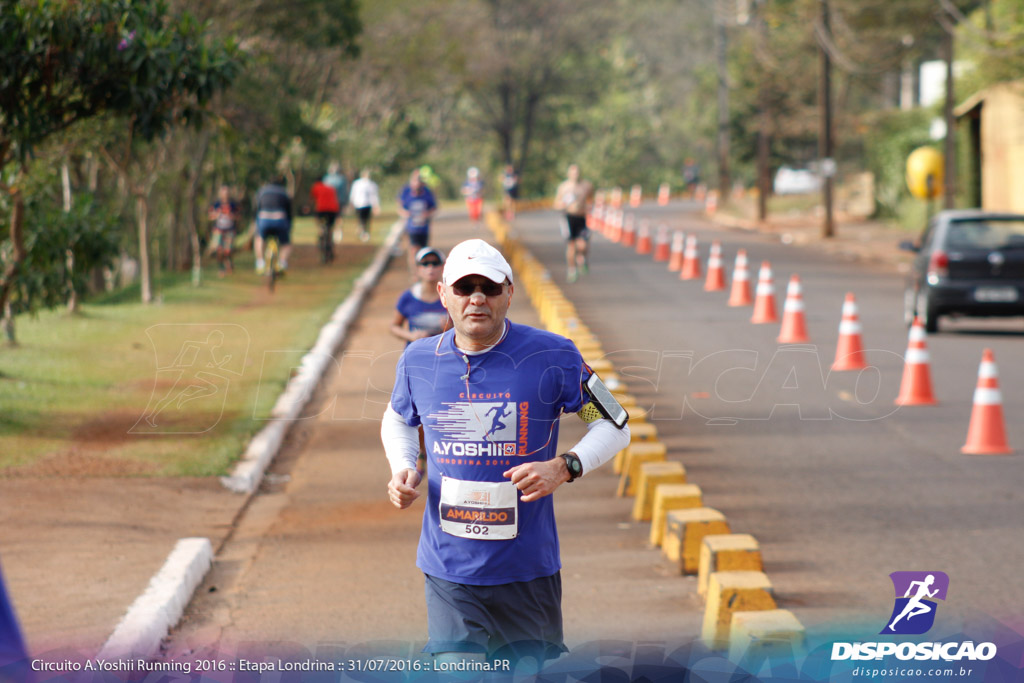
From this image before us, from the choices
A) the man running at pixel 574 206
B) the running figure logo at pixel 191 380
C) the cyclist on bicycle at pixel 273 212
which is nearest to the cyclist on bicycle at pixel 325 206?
the cyclist on bicycle at pixel 273 212

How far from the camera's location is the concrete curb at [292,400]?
916 cm

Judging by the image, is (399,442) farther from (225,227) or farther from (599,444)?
(225,227)

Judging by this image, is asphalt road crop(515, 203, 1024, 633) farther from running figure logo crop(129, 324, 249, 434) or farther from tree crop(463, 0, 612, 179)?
tree crop(463, 0, 612, 179)

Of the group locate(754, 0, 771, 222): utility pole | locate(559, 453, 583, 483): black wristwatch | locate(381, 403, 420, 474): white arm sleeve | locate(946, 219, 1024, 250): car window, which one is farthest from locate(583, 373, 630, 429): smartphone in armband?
locate(754, 0, 771, 222): utility pole

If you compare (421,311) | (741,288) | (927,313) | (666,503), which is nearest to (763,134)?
(741,288)

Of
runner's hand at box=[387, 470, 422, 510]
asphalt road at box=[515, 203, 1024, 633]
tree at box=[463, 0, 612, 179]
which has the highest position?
tree at box=[463, 0, 612, 179]

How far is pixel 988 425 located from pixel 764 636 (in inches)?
202

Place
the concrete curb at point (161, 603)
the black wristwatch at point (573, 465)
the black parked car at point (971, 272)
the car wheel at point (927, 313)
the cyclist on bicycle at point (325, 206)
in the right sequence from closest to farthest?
the black wristwatch at point (573, 465)
the concrete curb at point (161, 603)
the black parked car at point (971, 272)
the car wheel at point (927, 313)
the cyclist on bicycle at point (325, 206)

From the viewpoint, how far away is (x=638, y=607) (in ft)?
21.0

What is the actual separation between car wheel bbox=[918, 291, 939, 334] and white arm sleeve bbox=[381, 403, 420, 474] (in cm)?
1317

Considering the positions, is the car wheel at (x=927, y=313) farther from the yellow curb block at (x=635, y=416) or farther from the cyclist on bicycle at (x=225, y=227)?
the cyclist on bicycle at (x=225, y=227)

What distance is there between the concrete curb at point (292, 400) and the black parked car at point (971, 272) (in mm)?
7263

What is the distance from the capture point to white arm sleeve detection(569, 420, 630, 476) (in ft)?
13.0

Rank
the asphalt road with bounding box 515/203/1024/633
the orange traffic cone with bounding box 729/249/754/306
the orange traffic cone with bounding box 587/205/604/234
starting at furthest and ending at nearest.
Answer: the orange traffic cone with bounding box 587/205/604/234 → the orange traffic cone with bounding box 729/249/754/306 → the asphalt road with bounding box 515/203/1024/633
